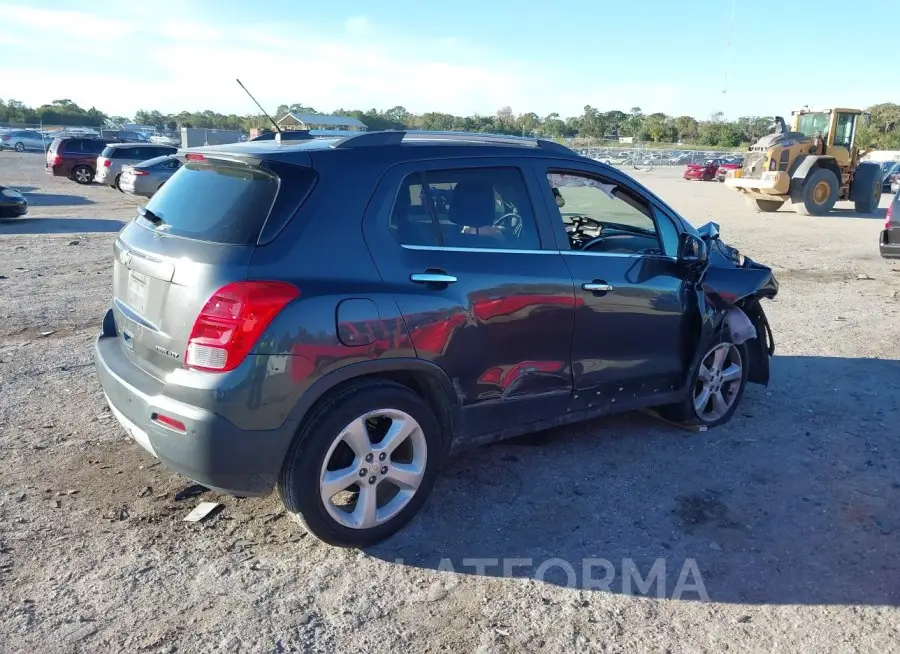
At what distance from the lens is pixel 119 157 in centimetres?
2392

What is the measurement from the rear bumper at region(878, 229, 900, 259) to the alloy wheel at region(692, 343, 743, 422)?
7.92 m

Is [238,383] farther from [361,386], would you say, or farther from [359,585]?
[359,585]

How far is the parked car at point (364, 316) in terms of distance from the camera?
3137 mm

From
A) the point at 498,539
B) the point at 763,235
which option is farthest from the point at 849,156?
the point at 498,539

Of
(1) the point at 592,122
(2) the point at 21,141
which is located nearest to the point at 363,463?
(2) the point at 21,141

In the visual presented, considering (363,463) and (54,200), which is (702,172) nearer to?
(54,200)

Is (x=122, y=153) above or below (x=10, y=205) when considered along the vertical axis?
above

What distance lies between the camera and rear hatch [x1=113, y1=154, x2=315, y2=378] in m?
A: 3.16

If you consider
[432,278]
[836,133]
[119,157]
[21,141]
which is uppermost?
[836,133]

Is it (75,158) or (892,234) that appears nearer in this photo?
(892,234)

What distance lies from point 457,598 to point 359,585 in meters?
0.43

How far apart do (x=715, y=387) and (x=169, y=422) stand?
3583 mm

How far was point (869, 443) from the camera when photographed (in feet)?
16.3

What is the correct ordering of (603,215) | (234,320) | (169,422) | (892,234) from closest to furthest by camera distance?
(234,320)
(169,422)
(603,215)
(892,234)
